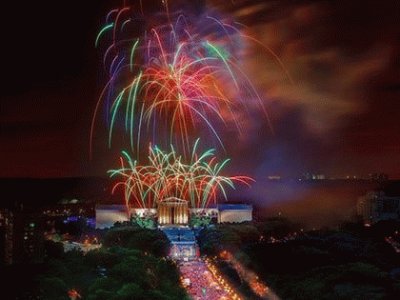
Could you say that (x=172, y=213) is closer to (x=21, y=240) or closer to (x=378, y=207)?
(x=21, y=240)

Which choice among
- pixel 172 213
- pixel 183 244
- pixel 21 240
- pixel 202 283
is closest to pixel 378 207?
pixel 172 213

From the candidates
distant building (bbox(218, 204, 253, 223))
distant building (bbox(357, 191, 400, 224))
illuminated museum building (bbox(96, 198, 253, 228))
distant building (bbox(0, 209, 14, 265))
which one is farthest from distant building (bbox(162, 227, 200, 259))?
distant building (bbox(357, 191, 400, 224))

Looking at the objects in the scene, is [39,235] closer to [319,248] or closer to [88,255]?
[88,255]

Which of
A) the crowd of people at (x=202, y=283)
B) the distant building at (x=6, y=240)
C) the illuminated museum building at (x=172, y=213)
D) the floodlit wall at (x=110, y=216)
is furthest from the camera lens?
the floodlit wall at (x=110, y=216)

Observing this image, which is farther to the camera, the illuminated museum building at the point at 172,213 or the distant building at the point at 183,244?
the illuminated museum building at the point at 172,213

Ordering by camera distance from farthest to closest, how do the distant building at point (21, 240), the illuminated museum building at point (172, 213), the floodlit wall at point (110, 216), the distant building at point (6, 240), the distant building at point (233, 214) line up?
the distant building at point (233, 214), the floodlit wall at point (110, 216), the illuminated museum building at point (172, 213), the distant building at point (6, 240), the distant building at point (21, 240)

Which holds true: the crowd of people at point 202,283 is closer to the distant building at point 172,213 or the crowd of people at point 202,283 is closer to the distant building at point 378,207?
the distant building at point 172,213

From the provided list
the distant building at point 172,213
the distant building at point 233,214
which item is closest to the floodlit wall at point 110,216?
the distant building at point 172,213

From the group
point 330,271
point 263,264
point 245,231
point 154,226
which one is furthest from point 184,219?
point 330,271
